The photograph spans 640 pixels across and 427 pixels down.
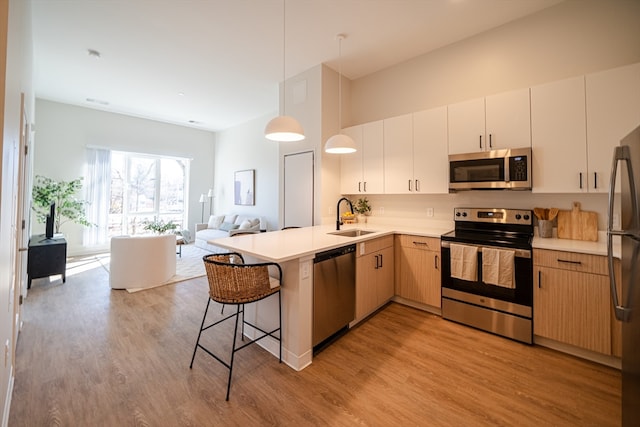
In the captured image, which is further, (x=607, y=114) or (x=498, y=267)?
(x=498, y=267)

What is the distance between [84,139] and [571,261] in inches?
337

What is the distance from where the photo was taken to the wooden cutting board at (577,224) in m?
2.45

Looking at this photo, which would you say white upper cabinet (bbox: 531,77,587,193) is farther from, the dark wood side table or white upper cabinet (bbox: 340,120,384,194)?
the dark wood side table

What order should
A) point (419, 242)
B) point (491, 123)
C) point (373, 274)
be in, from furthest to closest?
1. point (419, 242)
2. point (373, 274)
3. point (491, 123)

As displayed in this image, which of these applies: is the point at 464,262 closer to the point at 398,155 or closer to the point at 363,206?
the point at 398,155

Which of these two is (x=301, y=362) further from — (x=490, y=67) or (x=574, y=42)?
(x=574, y=42)

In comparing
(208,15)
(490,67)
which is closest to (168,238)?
(208,15)

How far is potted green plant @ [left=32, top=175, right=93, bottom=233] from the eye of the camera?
496cm

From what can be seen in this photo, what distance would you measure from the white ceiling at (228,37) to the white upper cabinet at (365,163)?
993 mm

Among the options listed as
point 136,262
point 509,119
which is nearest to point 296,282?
point 509,119

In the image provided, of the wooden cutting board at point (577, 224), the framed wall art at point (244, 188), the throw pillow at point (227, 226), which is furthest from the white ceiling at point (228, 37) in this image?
the throw pillow at point (227, 226)

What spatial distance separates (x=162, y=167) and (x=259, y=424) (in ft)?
24.5

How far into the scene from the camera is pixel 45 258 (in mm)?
3885

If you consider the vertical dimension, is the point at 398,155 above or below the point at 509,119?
below
